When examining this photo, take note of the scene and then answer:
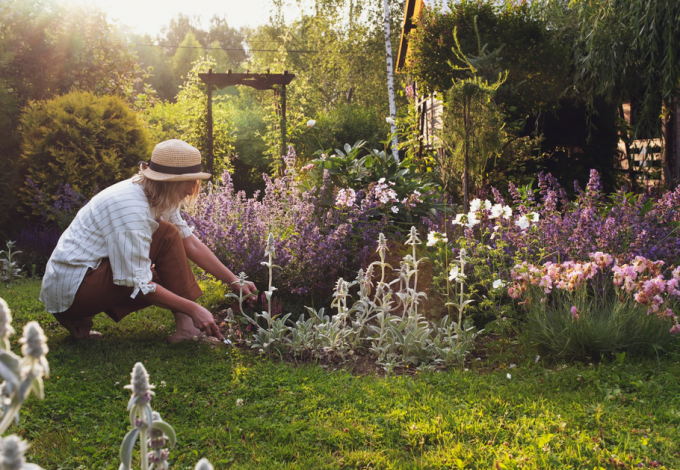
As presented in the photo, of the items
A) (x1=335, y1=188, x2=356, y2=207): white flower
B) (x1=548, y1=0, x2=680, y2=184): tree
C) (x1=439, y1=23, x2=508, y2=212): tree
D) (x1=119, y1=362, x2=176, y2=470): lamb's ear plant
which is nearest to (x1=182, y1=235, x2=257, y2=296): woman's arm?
(x1=335, y1=188, x2=356, y2=207): white flower

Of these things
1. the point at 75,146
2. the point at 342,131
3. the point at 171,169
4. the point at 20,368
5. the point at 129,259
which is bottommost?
the point at 129,259

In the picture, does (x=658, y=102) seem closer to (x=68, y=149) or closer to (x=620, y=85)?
(x=620, y=85)

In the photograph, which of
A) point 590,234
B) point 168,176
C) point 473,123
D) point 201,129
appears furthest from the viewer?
point 201,129

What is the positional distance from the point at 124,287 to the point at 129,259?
292mm

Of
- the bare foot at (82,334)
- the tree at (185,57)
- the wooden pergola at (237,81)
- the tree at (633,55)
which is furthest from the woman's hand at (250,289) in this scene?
the tree at (185,57)

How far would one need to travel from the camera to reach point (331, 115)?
1473cm

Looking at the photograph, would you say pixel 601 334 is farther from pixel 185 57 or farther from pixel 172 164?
pixel 185 57

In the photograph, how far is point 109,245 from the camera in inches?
116

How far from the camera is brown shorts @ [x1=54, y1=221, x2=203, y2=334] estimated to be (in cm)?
307

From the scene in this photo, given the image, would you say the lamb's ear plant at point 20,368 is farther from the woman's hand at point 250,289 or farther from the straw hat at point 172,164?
the woman's hand at point 250,289

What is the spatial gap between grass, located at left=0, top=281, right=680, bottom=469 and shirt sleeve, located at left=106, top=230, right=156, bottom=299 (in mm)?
485

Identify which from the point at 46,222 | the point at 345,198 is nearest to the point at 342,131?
the point at 46,222

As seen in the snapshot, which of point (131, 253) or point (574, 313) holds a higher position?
point (131, 253)

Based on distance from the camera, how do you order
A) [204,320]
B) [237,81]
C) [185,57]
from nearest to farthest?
1. [204,320]
2. [237,81]
3. [185,57]
